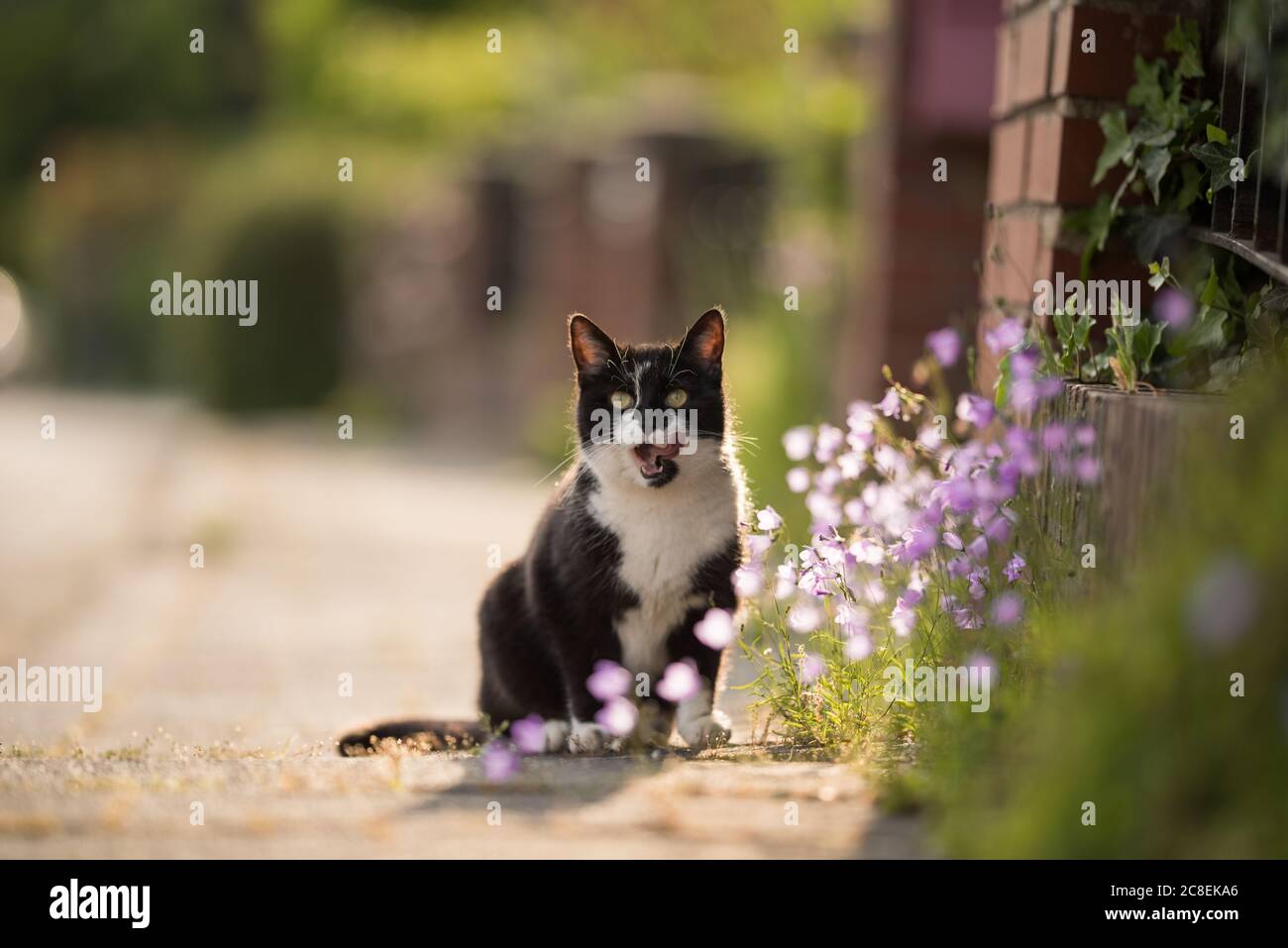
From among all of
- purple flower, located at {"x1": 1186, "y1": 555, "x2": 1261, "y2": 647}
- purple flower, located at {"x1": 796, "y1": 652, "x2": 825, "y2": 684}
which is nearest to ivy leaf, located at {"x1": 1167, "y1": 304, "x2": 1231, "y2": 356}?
purple flower, located at {"x1": 796, "y1": 652, "x2": 825, "y2": 684}

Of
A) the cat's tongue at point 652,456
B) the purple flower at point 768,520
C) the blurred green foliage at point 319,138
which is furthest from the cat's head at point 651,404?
the blurred green foliage at point 319,138

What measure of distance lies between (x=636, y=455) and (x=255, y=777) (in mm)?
1080

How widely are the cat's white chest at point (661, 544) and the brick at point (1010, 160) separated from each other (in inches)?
43.9

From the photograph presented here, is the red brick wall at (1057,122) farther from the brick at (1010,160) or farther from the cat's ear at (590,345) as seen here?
the cat's ear at (590,345)

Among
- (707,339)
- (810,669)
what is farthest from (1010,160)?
(810,669)

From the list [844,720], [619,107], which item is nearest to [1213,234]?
[844,720]

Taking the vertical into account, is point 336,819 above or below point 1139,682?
below

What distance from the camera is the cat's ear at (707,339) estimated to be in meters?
3.22

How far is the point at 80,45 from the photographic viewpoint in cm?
2831

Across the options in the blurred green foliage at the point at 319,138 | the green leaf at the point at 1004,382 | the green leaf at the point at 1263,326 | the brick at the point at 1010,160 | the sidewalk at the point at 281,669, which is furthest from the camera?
the blurred green foliage at the point at 319,138

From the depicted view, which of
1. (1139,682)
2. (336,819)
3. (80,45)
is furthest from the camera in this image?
(80,45)

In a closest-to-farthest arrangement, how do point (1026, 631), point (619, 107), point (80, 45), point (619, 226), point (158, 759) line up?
point (1026, 631) → point (158, 759) → point (619, 226) → point (619, 107) → point (80, 45)

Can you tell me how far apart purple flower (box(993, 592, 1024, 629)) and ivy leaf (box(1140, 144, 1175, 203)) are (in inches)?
40.6
